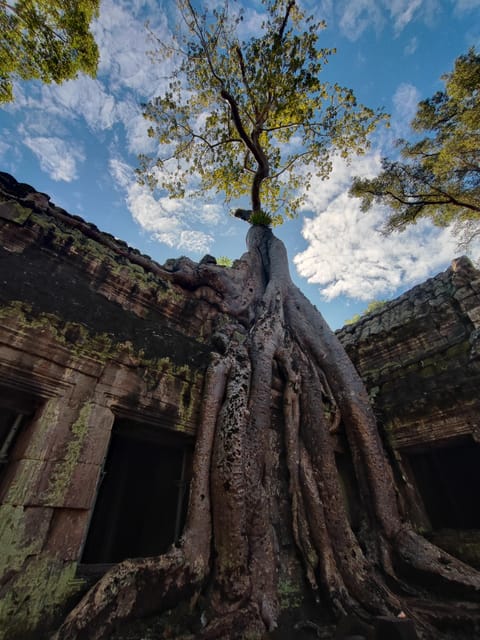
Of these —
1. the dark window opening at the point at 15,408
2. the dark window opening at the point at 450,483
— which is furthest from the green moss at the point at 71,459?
the dark window opening at the point at 450,483

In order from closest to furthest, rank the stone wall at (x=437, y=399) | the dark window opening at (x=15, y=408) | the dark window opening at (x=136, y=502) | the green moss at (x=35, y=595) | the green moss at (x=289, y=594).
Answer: the green moss at (x=35, y=595)
the dark window opening at (x=15, y=408)
the green moss at (x=289, y=594)
the dark window opening at (x=136, y=502)
the stone wall at (x=437, y=399)

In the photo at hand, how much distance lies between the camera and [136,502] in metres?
4.24

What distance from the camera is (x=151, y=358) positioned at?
9.54 ft

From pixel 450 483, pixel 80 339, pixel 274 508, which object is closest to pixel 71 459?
pixel 80 339

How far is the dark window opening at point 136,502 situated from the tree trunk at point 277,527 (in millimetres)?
730

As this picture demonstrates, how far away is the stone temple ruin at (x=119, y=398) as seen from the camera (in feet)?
6.39

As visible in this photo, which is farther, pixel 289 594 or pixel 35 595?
pixel 289 594

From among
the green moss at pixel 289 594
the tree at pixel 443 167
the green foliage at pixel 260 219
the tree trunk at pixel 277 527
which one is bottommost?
the green moss at pixel 289 594

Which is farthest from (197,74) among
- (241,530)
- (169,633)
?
(169,633)

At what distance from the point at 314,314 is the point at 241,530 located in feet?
10.5

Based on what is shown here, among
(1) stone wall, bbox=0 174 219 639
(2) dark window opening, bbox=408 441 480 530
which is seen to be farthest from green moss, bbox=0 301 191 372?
(2) dark window opening, bbox=408 441 480 530

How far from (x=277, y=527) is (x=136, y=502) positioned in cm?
243

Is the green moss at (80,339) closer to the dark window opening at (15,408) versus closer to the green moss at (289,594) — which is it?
the dark window opening at (15,408)

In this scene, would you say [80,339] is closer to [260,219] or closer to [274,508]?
[274,508]
